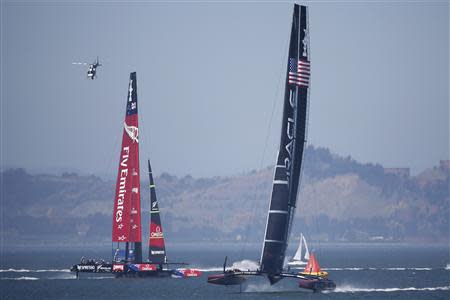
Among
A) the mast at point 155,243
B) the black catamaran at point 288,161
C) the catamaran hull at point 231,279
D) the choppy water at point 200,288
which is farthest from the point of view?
the mast at point 155,243

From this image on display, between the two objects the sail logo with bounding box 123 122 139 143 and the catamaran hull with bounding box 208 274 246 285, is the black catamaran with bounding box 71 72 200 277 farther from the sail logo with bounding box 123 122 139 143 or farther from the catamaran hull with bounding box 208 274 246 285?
the catamaran hull with bounding box 208 274 246 285

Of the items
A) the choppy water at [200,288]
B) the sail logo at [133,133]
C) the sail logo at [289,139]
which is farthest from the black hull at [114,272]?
the sail logo at [289,139]

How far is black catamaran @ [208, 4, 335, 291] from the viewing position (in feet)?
301

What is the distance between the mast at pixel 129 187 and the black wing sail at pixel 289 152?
2910 centimetres

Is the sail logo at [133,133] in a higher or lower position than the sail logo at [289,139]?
higher

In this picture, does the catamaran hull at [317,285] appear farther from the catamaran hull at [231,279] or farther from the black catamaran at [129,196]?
the black catamaran at [129,196]

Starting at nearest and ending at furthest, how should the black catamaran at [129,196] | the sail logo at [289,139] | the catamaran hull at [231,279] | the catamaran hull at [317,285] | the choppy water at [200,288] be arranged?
the catamaran hull at [231,279] < the sail logo at [289,139] < the catamaran hull at [317,285] < the choppy water at [200,288] < the black catamaran at [129,196]

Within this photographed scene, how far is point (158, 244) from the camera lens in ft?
407

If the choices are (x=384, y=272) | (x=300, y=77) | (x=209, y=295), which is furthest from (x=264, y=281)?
(x=384, y=272)

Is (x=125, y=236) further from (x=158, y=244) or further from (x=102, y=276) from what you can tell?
(x=102, y=276)

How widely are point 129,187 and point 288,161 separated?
30590 millimetres

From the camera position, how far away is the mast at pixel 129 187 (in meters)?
119

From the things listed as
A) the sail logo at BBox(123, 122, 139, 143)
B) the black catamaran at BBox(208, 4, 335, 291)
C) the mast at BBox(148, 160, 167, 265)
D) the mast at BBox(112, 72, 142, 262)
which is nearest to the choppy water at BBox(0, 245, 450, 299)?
the mast at BBox(148, 160, 167, 265)

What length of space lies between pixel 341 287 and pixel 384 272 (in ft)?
150
